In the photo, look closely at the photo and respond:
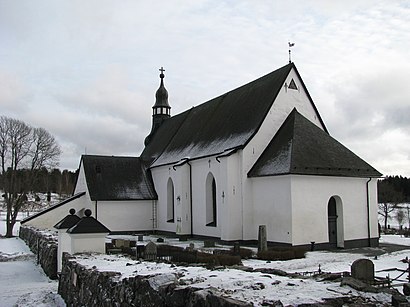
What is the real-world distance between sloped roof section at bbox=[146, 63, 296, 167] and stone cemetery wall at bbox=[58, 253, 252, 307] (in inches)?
626

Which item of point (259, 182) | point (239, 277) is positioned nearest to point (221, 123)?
point (259, 182)

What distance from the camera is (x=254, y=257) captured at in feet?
61.0

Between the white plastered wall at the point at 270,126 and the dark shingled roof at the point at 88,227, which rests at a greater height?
the white plastered wall at the point at 270,126

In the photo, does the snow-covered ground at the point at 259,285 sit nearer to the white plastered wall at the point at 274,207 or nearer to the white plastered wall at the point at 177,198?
the white plastered wall at the point at 274,207

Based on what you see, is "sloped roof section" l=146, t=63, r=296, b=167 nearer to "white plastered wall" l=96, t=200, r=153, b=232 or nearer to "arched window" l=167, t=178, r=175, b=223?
"arched window" l=167, t=178, r=175, b=223

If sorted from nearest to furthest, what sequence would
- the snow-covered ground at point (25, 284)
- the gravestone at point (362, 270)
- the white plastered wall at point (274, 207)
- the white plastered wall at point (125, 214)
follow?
the gravestone at point (362, 270) → the snow-covered ground at point (25, 284) → the white plastered wall at point (274, 207) → the white plastered wall at point (125, 214)

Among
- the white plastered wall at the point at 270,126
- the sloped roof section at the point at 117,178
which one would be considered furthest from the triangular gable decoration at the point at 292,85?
the sloped roof section at the point at 117,178

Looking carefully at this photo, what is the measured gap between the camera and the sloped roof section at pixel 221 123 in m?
26.1

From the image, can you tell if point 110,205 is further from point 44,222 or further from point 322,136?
point 322,136

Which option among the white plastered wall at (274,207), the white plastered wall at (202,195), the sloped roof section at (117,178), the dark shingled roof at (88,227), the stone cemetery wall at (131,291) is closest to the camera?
the stone cemetery wall at (131,291)

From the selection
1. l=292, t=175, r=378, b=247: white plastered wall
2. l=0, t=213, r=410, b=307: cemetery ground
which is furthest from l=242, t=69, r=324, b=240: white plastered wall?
l=0, t=213, r=410, b=307: cemetery ground

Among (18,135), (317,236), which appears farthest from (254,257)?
(18,135)

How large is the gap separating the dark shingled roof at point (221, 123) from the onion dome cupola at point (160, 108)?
5.03 meters

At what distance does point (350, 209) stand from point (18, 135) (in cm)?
3261
